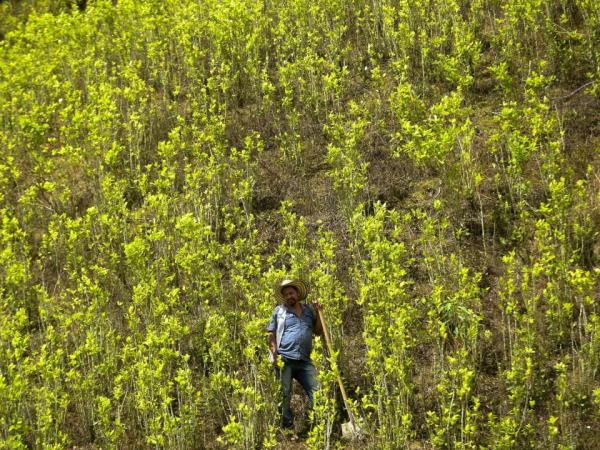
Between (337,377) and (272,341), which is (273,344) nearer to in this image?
(272,341)

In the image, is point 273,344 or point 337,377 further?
point 273,344

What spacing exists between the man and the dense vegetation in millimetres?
150

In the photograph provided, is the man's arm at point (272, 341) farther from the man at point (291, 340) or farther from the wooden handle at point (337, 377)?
the wooden handle at point (337, 377)

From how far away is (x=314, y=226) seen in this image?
8109mm

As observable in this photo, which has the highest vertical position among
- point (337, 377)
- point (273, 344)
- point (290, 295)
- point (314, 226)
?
point (314, 226)

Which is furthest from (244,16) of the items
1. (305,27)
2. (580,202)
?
(580,202)

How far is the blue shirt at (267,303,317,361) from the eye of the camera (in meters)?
6.19

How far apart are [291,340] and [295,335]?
52mm

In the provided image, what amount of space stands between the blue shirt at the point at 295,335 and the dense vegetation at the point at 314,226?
178 mm

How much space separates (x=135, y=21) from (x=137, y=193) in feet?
12.9

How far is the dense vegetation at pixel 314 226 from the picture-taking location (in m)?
5.95

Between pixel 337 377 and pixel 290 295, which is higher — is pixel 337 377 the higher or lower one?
the lower one

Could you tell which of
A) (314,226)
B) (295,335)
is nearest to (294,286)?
(295,335)

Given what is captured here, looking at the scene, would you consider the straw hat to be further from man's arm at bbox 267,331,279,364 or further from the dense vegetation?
man's arm at bbox 267,331,279,364
